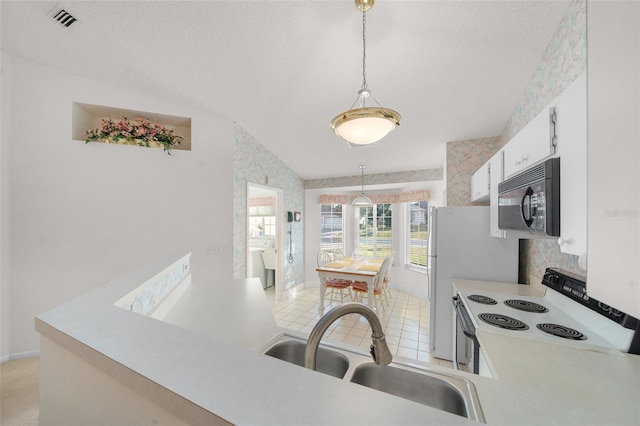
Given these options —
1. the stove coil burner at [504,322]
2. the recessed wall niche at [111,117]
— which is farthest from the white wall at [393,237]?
the stove coil burner at [504,322]

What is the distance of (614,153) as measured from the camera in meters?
0.53

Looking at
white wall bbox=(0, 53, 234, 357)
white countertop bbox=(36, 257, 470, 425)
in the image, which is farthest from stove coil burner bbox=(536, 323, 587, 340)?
white wall bbox=(0, 53, 234, 357)

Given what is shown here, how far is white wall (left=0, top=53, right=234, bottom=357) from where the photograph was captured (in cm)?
238

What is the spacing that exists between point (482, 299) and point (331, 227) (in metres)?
4.03

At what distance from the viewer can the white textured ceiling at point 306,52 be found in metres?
1.56

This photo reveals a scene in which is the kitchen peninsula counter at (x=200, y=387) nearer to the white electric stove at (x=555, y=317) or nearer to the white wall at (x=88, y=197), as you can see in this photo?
the white electric stove at (x=555, y=317)

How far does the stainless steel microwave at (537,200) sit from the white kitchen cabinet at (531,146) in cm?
9

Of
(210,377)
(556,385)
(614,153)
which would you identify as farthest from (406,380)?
(614,153)

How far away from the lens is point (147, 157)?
2.79 meters

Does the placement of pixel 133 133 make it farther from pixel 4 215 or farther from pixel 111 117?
pixel 4 215

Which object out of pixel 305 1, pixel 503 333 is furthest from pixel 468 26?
pixel 503 333

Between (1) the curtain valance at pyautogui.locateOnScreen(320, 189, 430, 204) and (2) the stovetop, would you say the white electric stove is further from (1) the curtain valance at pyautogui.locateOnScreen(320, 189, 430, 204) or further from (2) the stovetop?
(1) the curtain valance at pyautogui.locateOnScreen(320, 189, 430, 204)

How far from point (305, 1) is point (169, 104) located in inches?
86.1

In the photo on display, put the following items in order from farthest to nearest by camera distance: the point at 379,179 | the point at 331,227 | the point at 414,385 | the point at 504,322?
1. the point at 331,227
2. the point at 379,179
3. the point at 504,322
4. the point at 414,385
